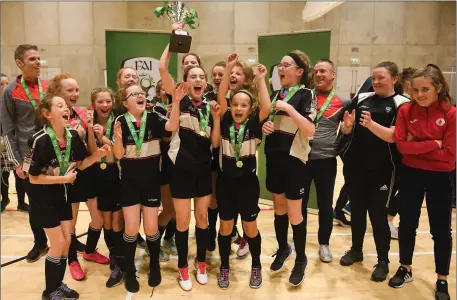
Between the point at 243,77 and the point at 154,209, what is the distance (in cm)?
134

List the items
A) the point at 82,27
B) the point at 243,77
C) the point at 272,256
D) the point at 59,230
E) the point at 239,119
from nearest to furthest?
the point at 59,230 → the point at 239,119 → the point at 243,77 → the point at 272,256 → the point at 82,27

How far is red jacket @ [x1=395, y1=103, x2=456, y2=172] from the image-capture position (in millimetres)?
2758

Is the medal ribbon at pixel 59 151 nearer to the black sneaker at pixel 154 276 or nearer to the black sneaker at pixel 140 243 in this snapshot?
the black sneaker at pixel 154 276

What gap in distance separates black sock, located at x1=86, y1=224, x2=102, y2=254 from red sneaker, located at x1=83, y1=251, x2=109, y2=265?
0.12 ft

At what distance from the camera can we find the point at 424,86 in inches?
109

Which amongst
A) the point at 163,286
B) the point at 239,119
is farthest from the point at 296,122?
the point at 163,286

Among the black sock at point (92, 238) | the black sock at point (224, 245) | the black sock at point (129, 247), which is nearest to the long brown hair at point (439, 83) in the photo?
the black sock at point (224, 245)

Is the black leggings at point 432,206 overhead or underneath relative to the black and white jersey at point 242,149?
underneath

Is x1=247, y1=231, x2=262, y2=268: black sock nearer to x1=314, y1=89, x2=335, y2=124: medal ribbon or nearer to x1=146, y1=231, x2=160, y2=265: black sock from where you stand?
x1=146, y1=231, x2=160, y2=265: black sock

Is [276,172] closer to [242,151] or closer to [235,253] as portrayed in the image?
[242,151]

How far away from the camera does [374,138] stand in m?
3.25

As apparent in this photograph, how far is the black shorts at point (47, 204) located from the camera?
265 cm

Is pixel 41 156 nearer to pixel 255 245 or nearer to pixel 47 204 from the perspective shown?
pixel 47 204

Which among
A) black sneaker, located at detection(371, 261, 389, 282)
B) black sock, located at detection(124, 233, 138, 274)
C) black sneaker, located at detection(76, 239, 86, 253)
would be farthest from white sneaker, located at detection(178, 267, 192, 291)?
black sneaker, located at detection(371, 261, 389, 282)
